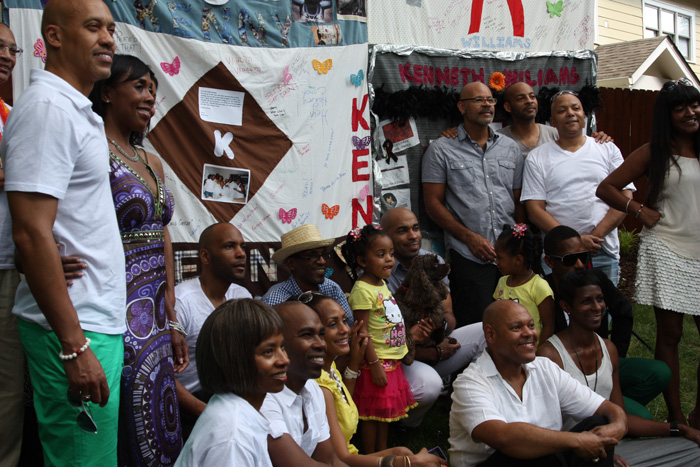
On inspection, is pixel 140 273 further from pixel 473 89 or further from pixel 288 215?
pixel 473 89

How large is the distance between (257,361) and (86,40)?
113 centimetres

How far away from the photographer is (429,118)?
207 inches

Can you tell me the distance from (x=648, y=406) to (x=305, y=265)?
9.01 feet

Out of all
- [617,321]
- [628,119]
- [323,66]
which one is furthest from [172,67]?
[628,119]

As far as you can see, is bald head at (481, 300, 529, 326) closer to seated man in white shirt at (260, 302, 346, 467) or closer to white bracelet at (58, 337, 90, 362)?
seated man in white shirt at (260, 302, 346, 467)

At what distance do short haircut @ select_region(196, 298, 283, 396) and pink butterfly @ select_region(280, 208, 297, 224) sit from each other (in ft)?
8.33

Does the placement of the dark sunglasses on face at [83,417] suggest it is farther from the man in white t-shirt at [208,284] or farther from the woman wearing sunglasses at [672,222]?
the woman wearing sunglasses at [672,222]

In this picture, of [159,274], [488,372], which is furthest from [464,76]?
[159,274]

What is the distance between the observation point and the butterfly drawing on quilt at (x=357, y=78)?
4.82 m

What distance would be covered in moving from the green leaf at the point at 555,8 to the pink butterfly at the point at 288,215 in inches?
123

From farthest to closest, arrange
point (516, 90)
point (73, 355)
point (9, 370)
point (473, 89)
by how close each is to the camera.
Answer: point (516, 90)
point (473, 89)
point (9, 370)
point (73, 355)

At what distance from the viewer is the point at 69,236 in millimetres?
1891

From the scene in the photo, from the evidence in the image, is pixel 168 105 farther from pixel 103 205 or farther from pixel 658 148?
pixel 658 148

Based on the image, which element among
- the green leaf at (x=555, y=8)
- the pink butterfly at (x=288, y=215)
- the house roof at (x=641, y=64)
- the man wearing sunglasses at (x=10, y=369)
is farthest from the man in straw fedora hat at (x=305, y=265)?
the house roof at (x=641, y=64)
